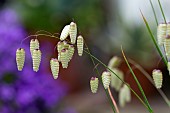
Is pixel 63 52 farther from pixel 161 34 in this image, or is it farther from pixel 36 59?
pixel 161 34

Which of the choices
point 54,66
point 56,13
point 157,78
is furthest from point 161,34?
point 56,13

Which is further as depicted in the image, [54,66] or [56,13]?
[56,13]

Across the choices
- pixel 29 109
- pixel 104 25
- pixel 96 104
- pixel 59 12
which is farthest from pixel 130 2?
pixel 29 109

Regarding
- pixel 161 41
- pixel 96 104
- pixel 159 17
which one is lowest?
pixel 96 104

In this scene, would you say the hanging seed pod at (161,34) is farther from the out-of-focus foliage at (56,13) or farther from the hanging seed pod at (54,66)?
the out-of-focus foliage at (56,13)

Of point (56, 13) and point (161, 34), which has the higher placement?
point (56, 13)

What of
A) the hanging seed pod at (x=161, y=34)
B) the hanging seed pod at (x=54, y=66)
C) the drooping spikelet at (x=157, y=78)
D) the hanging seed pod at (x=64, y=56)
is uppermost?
the hanging seed pod at (x=161, y=34)

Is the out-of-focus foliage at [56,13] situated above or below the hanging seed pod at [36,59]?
above

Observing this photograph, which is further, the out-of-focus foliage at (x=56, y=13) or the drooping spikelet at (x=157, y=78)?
the out-of-focus foliage at (x=56, y=13)

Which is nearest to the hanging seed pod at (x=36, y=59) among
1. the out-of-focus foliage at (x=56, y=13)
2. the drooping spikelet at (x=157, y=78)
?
the drooping spikelet at (x=157, y=78)

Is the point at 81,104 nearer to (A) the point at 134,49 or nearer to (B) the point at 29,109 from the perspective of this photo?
(A) the point at 134,49

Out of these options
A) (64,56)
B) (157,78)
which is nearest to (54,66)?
(64,56)
